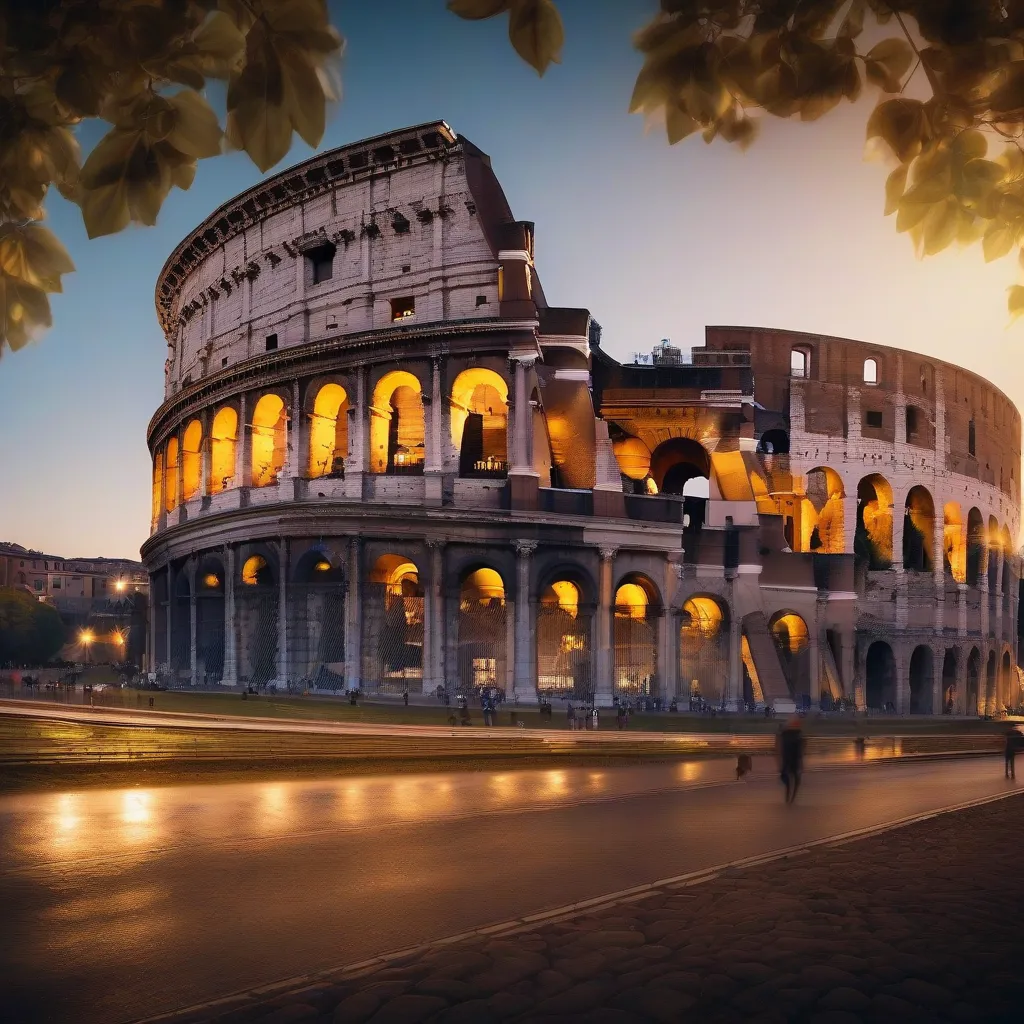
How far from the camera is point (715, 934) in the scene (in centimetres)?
623

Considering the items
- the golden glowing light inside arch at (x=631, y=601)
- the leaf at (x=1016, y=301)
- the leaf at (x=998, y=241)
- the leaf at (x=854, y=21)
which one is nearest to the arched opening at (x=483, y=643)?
the golden glowing light inside arch at (x=631, y=601)

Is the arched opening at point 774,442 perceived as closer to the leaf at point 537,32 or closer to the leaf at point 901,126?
the leaf at point 901,126

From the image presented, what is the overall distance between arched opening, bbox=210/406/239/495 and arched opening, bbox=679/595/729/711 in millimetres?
18976

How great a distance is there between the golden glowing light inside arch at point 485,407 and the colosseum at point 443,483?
0.41ft

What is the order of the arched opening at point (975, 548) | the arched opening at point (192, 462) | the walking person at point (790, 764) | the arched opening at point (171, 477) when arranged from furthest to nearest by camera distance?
the arched opening at point (975, 548) → the arched opening at point (171, 477) → the arched opening at point (192, 462) → the walking person at point (790, 764)

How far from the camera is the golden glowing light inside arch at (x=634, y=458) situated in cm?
4022

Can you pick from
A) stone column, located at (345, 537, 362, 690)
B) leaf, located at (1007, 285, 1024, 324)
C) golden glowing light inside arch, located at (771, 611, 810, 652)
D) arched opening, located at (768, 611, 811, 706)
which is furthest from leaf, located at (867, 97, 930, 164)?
golden glowing light inside arch, located at (771, 611, 810, 652)

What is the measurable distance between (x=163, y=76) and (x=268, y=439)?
36.1m

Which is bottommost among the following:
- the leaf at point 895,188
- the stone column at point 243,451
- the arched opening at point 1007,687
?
the arched opening at point 1007,687

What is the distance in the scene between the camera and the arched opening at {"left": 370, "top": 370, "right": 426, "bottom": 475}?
34344mm

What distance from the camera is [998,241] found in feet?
11.4

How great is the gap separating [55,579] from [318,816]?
8767 centimetres

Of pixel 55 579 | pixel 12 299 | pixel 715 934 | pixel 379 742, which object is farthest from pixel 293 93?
pixel 55 579

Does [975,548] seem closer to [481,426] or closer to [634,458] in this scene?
[634,458]
